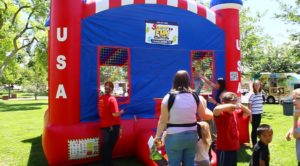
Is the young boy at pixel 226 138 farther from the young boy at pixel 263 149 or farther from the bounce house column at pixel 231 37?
the bounce house column at pixel 231 37

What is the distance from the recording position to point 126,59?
267 inches

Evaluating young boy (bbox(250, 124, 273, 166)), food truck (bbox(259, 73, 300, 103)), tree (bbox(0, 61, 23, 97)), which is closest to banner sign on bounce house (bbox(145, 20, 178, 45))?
young boy (bbox(250, 124, 273, 166))

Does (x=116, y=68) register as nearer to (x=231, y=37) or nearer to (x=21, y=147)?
(x=231, y=37)

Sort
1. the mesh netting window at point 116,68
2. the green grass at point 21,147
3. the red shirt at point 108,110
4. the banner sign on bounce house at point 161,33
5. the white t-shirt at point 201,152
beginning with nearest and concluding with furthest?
1. the white t-shirt at point 201,152
2. the red shirt at point 108,110
3. the green grass at point 21,147
4. the mesh netting window at point 116,68
5. the banner sign on bounce house at point 161,33

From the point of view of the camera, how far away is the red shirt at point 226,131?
4.05 meters

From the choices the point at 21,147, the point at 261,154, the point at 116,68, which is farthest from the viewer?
the point at 21,147

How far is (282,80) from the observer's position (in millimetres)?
24000

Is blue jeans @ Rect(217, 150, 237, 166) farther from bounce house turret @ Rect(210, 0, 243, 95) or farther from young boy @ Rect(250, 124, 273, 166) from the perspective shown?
bounce house turret @ Rect(210, 0, 243, 95)

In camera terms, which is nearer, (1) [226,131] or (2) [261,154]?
(2) [261,154]

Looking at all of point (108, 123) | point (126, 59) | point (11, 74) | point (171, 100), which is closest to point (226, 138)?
point (171, 100)

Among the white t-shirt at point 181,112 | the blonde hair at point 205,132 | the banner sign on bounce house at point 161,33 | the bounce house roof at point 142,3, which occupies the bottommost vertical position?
the blonde hair at point 205,132

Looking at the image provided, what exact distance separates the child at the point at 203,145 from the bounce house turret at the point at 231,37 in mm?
3441

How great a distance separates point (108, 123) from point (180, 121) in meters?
2.11

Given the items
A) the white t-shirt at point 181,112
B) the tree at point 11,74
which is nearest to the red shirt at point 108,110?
the white t-shirt at point 181,112
